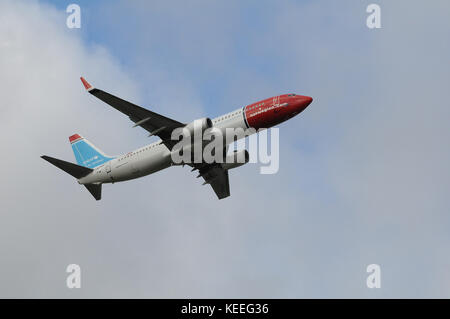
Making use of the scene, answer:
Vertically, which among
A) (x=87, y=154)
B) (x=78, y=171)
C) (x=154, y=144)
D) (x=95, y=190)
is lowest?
(x=95, y=190)

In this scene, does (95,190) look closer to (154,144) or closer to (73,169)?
(73,169)

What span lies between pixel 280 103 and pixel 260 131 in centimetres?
322

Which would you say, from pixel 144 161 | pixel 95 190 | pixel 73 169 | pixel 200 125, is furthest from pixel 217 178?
pixel 73 169

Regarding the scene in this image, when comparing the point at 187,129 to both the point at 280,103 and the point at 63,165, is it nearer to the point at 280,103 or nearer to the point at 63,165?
the point at 280,103

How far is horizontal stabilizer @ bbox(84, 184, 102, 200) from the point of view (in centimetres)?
6694

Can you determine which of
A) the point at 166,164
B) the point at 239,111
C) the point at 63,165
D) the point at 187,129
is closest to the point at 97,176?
the point at 63,165

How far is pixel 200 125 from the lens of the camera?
58438mm

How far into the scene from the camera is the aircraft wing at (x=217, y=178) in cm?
6819

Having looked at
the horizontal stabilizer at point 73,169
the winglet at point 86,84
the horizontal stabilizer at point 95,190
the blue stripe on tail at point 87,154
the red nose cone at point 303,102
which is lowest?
the horizontal stabilizer at point 95,190

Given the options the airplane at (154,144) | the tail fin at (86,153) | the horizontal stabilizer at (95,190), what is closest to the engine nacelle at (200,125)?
the airplane at (154,144)

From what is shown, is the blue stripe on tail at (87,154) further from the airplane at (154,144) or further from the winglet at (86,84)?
the winglet at (86,84)

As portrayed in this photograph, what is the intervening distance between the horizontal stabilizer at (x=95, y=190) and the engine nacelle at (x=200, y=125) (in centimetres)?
1350

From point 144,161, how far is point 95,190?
802 cm

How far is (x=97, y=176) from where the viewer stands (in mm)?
65250
